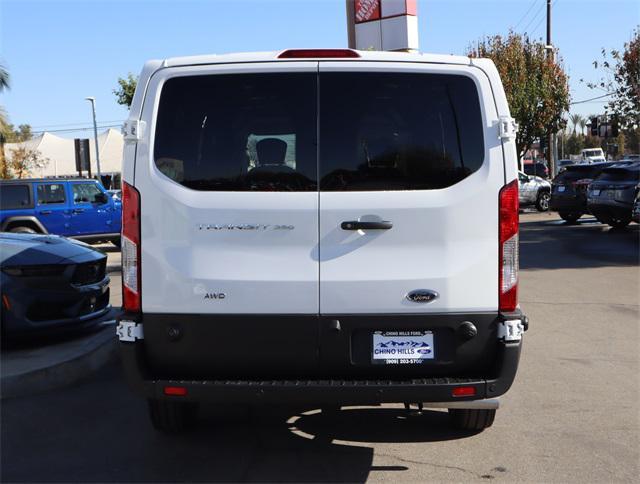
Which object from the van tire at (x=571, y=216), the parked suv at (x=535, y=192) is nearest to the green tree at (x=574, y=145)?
the parked suv at (x=535, y=192)

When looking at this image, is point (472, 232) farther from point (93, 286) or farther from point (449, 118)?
point (93, 286)

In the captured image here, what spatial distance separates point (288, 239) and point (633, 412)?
308 cm

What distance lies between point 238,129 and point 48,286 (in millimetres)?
3319

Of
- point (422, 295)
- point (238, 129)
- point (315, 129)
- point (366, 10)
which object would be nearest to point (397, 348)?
point (422, 295)

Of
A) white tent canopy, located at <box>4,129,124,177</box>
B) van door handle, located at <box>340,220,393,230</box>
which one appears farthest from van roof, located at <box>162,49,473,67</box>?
white tent canopy, located at <box>4,129,124,177</box>

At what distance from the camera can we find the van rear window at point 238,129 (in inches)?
158

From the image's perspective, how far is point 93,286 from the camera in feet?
23.1

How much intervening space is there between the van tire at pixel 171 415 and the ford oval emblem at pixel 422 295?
5.68 feet

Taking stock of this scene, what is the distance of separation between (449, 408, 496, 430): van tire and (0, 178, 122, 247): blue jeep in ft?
41.0

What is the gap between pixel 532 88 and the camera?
3488cm

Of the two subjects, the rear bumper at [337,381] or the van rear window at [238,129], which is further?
the van rear window at [238,129]

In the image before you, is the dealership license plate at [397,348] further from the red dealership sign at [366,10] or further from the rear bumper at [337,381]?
the red dealership sign at [366,10]

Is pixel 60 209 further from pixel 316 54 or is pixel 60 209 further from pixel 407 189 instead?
pixel 407 189

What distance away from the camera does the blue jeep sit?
16.3 metres
